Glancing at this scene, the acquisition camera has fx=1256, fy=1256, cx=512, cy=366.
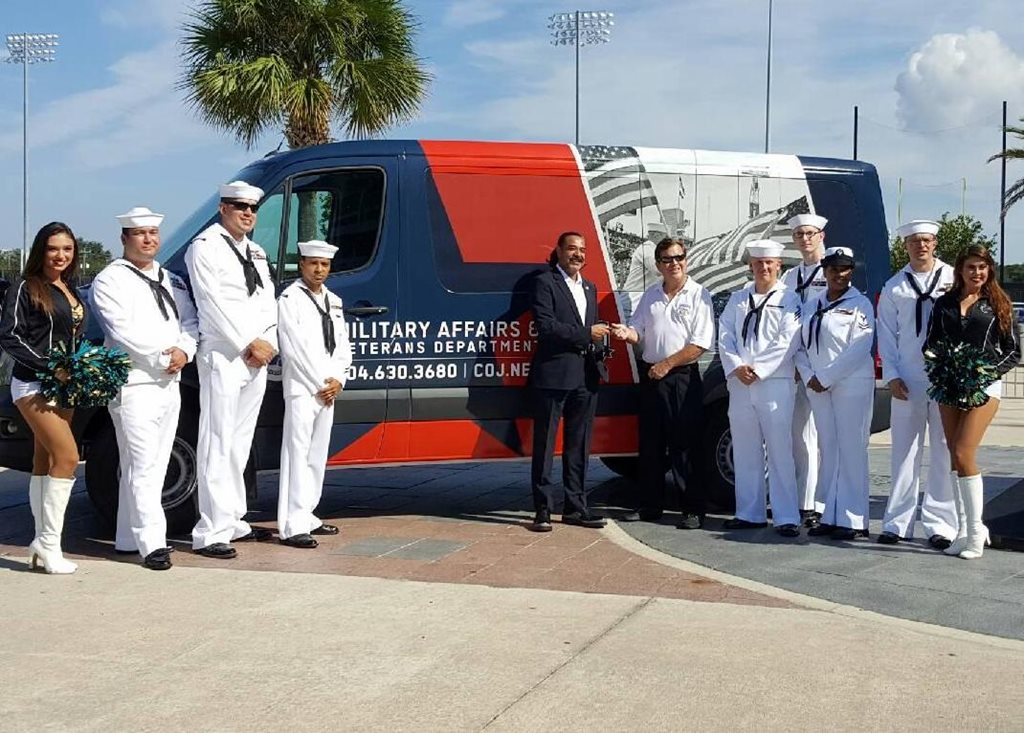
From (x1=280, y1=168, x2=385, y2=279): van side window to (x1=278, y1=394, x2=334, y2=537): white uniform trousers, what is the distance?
2.80 ft

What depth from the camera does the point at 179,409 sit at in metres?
7.16

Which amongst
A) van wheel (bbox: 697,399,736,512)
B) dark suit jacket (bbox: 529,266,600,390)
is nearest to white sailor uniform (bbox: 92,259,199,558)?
dark suit jacket (bbox: 529,266,600,390)

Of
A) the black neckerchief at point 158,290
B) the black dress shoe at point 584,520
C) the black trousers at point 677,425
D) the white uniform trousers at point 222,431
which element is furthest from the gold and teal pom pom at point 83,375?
the black trousers at point 677,425

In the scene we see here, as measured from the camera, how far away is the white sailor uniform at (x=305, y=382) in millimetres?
7297

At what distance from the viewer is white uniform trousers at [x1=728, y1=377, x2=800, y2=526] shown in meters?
7.84

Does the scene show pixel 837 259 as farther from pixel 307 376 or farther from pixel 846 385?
pixel 307 376

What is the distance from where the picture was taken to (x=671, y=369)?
315 inches

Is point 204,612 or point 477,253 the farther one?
point 477,253

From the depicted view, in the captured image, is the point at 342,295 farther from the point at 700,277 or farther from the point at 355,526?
the point at 700,277

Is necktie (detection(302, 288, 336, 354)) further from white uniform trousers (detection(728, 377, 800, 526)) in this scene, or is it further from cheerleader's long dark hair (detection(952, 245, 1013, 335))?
cheerleader's long dark hair (detection(952, 245, 1013, 335))

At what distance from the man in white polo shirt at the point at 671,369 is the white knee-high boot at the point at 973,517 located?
167cm

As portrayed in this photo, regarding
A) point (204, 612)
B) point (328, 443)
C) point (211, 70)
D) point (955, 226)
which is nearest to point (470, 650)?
point (204, 612)

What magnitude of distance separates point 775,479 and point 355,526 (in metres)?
2.70

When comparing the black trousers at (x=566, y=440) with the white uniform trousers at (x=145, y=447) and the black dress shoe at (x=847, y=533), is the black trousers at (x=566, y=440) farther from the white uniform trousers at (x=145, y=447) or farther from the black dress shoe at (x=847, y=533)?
the white uniform trousers at (x=145, y=447)
